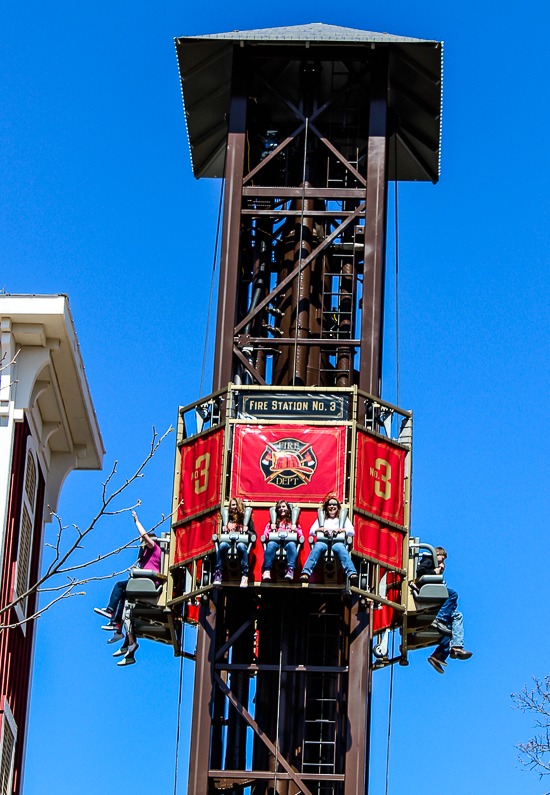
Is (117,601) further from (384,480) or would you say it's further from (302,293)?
(302,293)

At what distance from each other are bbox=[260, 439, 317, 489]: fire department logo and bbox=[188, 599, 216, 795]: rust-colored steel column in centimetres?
250

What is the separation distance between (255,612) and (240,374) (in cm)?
461

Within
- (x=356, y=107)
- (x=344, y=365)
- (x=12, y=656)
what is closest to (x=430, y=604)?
(x=344, y=365)

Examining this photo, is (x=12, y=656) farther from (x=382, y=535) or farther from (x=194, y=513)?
(x=382, y=535)

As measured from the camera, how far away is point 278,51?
32312 millimetres

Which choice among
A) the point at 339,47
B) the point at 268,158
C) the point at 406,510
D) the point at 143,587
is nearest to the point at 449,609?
the point at 406,510

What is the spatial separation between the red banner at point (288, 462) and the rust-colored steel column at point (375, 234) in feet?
6.57

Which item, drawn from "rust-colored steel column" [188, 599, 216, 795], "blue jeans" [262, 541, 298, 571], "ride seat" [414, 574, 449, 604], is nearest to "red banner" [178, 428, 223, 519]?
"blue jeans" [262, 541, 298, 571]

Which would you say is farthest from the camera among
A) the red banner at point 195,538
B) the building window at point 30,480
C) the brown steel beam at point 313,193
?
the building window at point 30,480

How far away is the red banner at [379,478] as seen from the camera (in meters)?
28.0

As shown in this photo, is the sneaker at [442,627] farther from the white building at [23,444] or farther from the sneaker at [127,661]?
the white building at [23,444]

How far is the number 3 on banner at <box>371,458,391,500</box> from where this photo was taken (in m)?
28.2

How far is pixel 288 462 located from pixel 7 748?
24.4 feet

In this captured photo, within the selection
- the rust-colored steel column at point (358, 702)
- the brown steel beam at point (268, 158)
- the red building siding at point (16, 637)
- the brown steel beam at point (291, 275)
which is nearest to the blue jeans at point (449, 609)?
the rust-colored steel column at point (358, 702)
